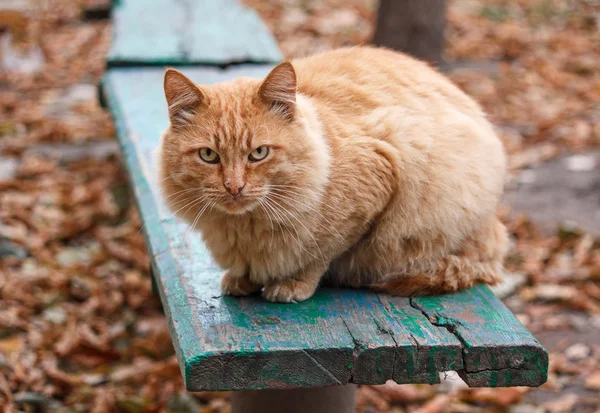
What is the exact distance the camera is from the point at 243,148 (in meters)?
2.08

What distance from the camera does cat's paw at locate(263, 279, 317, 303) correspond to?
2.18 meters

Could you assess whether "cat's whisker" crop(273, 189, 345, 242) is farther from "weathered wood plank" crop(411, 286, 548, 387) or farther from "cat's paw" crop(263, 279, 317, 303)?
"weathered wood plank" crop(411, 286, 548, 387)

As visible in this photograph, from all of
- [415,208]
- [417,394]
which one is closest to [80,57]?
[417,394]

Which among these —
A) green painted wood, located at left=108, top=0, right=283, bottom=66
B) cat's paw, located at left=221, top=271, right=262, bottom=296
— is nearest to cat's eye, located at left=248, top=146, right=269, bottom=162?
cat's paw, located at left=221, top=271, right=262, bottom=296

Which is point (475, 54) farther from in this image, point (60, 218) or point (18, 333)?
point (18, 333)

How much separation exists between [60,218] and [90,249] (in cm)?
42

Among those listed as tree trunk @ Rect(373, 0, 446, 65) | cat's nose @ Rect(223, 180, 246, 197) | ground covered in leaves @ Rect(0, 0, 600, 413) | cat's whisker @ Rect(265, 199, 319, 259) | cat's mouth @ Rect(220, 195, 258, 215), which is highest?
cat's nose @ Rect(223, 180, 246, 197)

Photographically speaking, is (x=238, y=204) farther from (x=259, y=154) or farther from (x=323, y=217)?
(x=323, y=217)

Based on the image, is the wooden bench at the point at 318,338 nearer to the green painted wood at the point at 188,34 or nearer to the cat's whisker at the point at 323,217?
the cat's whisker at the point at 323,217

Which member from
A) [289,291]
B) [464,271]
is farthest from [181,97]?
[464,271]

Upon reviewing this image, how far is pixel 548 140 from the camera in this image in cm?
577

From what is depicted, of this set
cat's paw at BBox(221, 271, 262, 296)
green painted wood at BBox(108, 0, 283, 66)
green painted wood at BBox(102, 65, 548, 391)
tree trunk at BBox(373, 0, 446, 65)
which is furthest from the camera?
tree trunk at BBox(373, 0, 446, 65)

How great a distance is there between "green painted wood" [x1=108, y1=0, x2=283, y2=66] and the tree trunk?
1.13 metres

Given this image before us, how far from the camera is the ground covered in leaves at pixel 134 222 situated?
3.33 metres
